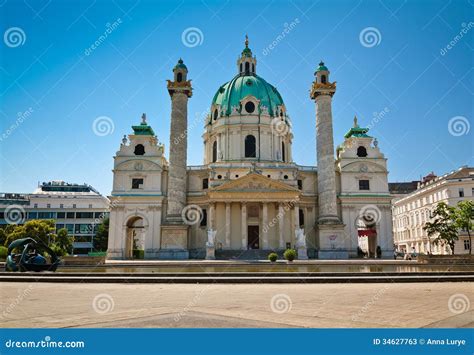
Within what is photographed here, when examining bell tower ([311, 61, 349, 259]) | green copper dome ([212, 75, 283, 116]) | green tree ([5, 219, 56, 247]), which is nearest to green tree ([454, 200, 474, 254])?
bell tower ([311, 61, 349, 259])

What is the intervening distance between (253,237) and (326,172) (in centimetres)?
1277

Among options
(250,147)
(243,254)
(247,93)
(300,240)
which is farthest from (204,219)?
(247,93)

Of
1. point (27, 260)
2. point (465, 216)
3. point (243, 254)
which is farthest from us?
point (243, 254)

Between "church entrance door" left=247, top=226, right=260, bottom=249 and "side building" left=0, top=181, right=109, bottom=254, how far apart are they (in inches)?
1664

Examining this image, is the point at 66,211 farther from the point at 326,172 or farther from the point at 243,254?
the point at 326,172

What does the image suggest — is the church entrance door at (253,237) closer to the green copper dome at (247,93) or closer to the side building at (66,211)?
the green copper dome at (247,93)

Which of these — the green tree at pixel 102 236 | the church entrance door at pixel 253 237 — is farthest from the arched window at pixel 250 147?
the green tree at pixel 102 236

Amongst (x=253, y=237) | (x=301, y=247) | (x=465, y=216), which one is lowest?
(x=301, y=247)

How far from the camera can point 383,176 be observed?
5334cm

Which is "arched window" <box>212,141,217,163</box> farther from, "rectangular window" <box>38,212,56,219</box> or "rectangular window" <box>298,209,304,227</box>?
"rectangular window" <box>38,212,56,219</box>

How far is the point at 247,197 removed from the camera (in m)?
48.7

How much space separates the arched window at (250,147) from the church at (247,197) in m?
0.25

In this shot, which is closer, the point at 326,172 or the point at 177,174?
the point at 177,174

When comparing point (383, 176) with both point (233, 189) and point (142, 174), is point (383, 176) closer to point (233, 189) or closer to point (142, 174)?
point (233, 189)
